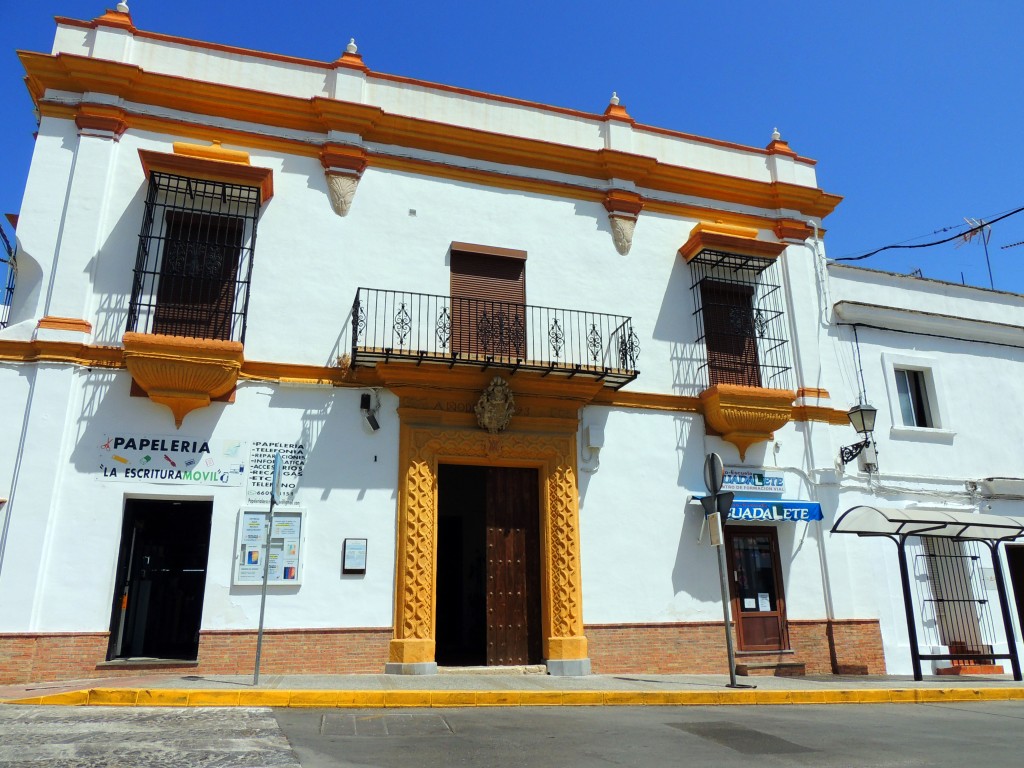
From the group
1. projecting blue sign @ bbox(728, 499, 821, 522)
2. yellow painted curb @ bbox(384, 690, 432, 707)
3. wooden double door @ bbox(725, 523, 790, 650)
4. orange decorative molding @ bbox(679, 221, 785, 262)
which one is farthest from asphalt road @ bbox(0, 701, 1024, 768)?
orange decorative molding @ bbox(679, 221, 785, 262)

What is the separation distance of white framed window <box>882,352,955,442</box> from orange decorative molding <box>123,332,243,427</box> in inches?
449

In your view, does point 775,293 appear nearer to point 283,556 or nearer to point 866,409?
point 866,409

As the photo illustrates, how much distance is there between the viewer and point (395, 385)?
1112 cm

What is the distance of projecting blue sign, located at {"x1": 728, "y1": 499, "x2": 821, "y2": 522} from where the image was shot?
1191cm

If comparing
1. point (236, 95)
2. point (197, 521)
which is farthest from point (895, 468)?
point (236, 95)

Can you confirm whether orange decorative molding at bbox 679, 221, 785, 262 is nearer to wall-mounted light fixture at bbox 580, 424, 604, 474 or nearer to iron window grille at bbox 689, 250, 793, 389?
iron window grille at bbox 689, 250, 793, 389

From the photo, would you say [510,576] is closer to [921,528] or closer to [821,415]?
[821,415]

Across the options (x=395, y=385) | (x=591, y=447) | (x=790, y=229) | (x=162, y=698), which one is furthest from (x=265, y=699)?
(x=790, y=229)

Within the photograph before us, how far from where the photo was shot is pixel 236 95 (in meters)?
11.6

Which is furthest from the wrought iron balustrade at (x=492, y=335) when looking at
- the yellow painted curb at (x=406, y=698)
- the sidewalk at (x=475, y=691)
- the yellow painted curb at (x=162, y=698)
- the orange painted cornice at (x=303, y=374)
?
the yellow painted curb at (x=162, y=698)

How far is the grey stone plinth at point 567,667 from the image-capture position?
10.7 m

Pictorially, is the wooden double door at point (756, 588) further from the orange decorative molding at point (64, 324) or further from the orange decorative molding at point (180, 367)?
the orange decorative molding at point (64, 324)

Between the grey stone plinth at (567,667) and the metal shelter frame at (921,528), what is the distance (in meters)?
4.44

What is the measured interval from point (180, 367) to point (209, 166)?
9.65 feet
